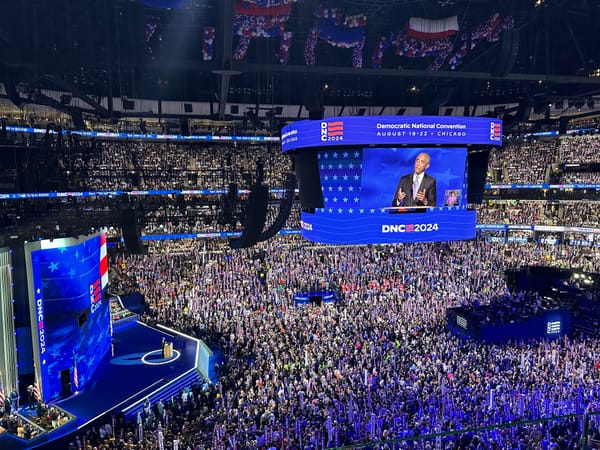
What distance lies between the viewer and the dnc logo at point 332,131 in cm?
1503

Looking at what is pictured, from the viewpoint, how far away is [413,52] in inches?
637

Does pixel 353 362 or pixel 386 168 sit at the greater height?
pixel 386 168

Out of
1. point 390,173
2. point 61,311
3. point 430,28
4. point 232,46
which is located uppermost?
point 430,28

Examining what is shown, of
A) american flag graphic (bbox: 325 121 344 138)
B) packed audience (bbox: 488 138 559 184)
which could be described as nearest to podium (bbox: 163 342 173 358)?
american flag graphic (bbox: 325 121 344 138)

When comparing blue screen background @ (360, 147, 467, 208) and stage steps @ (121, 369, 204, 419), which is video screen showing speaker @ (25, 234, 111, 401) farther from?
blue screen background @ (360, 147, 467, 208)

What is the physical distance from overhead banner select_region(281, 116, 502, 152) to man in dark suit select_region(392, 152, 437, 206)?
2.68 feet

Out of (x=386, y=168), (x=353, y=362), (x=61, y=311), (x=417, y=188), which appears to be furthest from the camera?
(x=417, y=188)

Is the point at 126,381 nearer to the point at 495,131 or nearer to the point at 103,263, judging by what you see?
the point at 103,263

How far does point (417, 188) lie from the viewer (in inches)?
624

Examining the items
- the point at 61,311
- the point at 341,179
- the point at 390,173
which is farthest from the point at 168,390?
the point at 390,173

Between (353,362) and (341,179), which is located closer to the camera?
(353,362)

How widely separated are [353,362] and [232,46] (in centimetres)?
1069

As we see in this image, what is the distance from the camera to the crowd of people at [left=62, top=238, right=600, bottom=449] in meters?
9.59

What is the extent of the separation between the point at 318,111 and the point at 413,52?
4.07 meters
